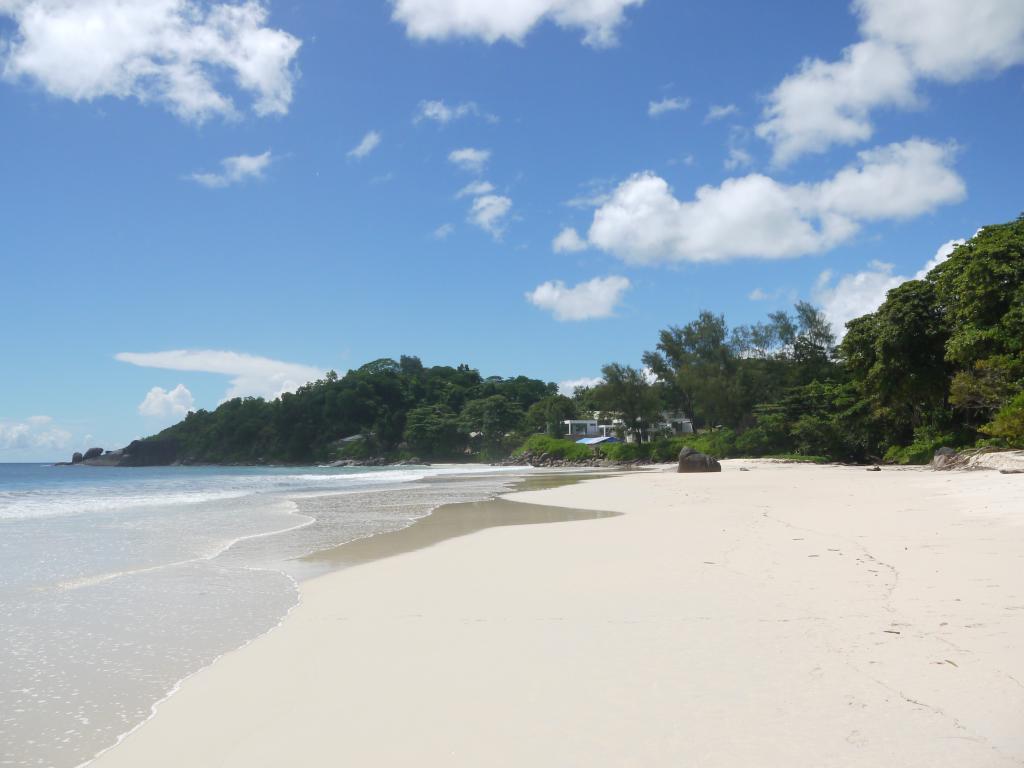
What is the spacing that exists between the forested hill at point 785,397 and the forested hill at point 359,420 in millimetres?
323

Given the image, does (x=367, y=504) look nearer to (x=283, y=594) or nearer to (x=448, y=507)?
(x=448, y=507)

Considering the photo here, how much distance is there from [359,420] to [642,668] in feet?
426

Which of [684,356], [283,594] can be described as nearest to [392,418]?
[684,356]

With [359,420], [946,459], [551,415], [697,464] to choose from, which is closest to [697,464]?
[697,464]

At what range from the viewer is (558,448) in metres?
78.8

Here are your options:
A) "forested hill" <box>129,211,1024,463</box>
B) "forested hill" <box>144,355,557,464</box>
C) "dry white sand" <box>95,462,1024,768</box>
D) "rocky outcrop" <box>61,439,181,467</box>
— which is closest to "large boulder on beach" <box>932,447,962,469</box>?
"forested hill" <box>129,211,1024,463</box>

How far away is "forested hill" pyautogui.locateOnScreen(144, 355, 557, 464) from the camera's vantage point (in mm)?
114750

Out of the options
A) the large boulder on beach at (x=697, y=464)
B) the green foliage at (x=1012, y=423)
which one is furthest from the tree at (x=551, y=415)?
the green foliage at (x=1012, y=423)

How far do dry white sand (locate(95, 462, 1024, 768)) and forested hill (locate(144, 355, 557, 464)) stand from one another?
9913 centimetres

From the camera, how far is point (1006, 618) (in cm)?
509

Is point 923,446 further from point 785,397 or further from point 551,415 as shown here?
point 551,415

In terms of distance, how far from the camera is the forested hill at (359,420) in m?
115

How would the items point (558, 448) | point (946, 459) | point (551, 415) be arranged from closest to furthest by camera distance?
point (946, 459) < point (558, 448) < point (551, 415)

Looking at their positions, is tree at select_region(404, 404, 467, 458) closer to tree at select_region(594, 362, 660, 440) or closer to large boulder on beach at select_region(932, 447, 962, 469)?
tree at select_region(594, 362, 660, 440)
